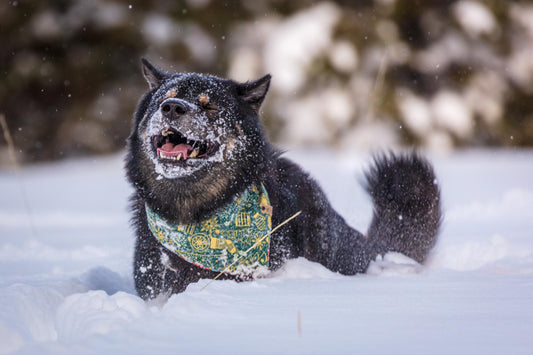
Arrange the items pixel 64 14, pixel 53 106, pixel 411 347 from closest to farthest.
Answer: pixel 411 347 < pixel 64 14 < pixel 53 106

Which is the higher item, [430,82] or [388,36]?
[388,36]

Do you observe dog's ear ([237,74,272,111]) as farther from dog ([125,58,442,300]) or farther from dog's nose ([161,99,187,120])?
dog's nose ([161,99,187,120])

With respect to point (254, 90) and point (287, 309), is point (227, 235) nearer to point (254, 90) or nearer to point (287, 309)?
point (254, 90)

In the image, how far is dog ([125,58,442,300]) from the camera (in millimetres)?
2562

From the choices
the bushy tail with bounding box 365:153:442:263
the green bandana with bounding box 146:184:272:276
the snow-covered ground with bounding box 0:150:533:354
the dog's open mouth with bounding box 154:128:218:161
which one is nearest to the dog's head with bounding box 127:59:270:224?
the dog's open mouth with bounding box 154:128:218:161

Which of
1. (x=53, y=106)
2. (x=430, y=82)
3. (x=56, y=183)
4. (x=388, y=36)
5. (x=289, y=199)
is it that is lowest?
(x=56, y=183)

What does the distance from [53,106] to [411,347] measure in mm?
12739

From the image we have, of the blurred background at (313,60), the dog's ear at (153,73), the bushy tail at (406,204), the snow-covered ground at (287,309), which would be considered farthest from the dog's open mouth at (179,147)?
the blurred background at (313,60)

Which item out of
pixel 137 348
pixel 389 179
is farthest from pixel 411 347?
pixel 389 179

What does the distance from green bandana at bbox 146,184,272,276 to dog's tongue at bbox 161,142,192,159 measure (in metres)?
0.36

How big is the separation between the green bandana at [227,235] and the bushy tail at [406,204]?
101 cm

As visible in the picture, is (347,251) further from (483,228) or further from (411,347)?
(483,228)

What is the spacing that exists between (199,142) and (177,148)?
12 cm

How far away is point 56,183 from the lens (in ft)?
32.1
